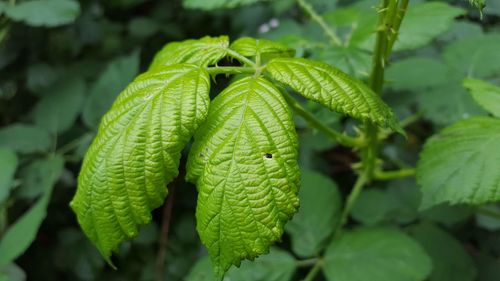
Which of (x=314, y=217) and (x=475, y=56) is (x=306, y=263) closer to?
(x=314, y=217)

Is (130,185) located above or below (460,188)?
above

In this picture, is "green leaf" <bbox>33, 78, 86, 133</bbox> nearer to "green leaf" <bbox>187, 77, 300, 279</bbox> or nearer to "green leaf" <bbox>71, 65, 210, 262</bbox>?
"green leaf" <bbox>71, 65, 210, 262</bbox>

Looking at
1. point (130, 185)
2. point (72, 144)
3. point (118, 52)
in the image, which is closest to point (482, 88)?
point (130, 185)

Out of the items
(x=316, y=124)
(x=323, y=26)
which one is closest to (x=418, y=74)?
(x=323, y=26)

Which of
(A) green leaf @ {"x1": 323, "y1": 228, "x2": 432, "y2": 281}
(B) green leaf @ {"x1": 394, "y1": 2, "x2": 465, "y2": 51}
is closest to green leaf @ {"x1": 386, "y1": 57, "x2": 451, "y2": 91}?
(B) green leaf @ {"x1": 394, "y1": 2, "x2": 465, "y2": 51}

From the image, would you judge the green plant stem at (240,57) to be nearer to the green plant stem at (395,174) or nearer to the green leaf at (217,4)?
the green leaf at (217,4)

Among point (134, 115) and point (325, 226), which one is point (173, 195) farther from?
point (134, 115)
